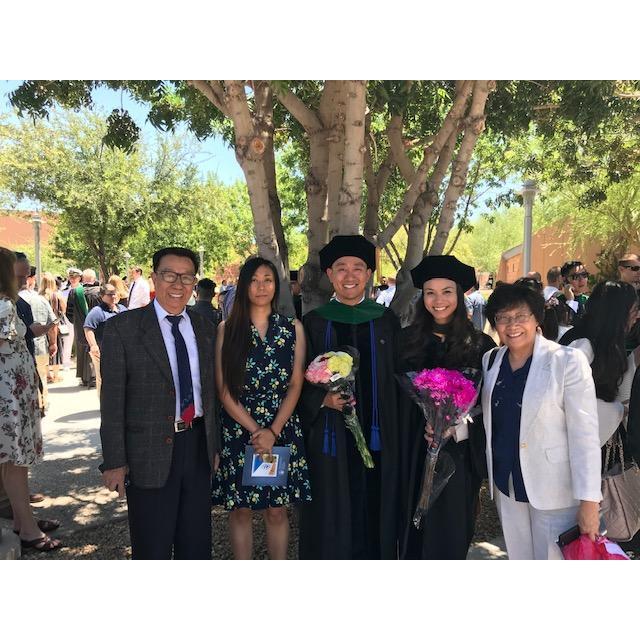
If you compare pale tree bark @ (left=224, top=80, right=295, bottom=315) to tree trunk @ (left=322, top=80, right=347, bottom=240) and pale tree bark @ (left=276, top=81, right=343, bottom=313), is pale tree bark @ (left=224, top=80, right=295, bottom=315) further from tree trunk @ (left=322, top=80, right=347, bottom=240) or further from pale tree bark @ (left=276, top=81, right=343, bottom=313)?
tree trunk @ (left=322, top=80, right=347, bottom=240)

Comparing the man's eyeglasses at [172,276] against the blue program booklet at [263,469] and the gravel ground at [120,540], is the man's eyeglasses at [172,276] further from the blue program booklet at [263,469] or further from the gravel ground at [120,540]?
the gravel ground at [120,540]

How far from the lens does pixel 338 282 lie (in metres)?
3.55

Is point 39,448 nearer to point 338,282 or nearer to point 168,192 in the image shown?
point 338,282

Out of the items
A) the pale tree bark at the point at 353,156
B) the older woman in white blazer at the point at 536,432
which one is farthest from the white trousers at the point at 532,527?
the pale tree bark at the point at 353,156

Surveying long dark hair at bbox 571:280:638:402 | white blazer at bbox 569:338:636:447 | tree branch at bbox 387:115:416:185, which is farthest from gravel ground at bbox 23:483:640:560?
tree branch at bbox 387:115:416:185

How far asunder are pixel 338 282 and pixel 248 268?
602mm

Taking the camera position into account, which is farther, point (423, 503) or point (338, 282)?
point (338, 282)

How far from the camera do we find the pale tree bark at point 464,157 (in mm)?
4719

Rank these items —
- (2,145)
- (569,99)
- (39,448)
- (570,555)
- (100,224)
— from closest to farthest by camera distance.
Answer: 1. (570,555)
2. (39,448)
3. (569,99)
4. (2,145)
5. (100,224)

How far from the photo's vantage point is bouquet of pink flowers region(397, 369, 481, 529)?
2.88 metres

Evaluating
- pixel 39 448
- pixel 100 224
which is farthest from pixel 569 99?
pixel 100 224

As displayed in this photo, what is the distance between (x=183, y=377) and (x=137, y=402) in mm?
280

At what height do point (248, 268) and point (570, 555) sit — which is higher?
point (248, 268)

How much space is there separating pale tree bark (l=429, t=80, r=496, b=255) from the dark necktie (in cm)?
269
